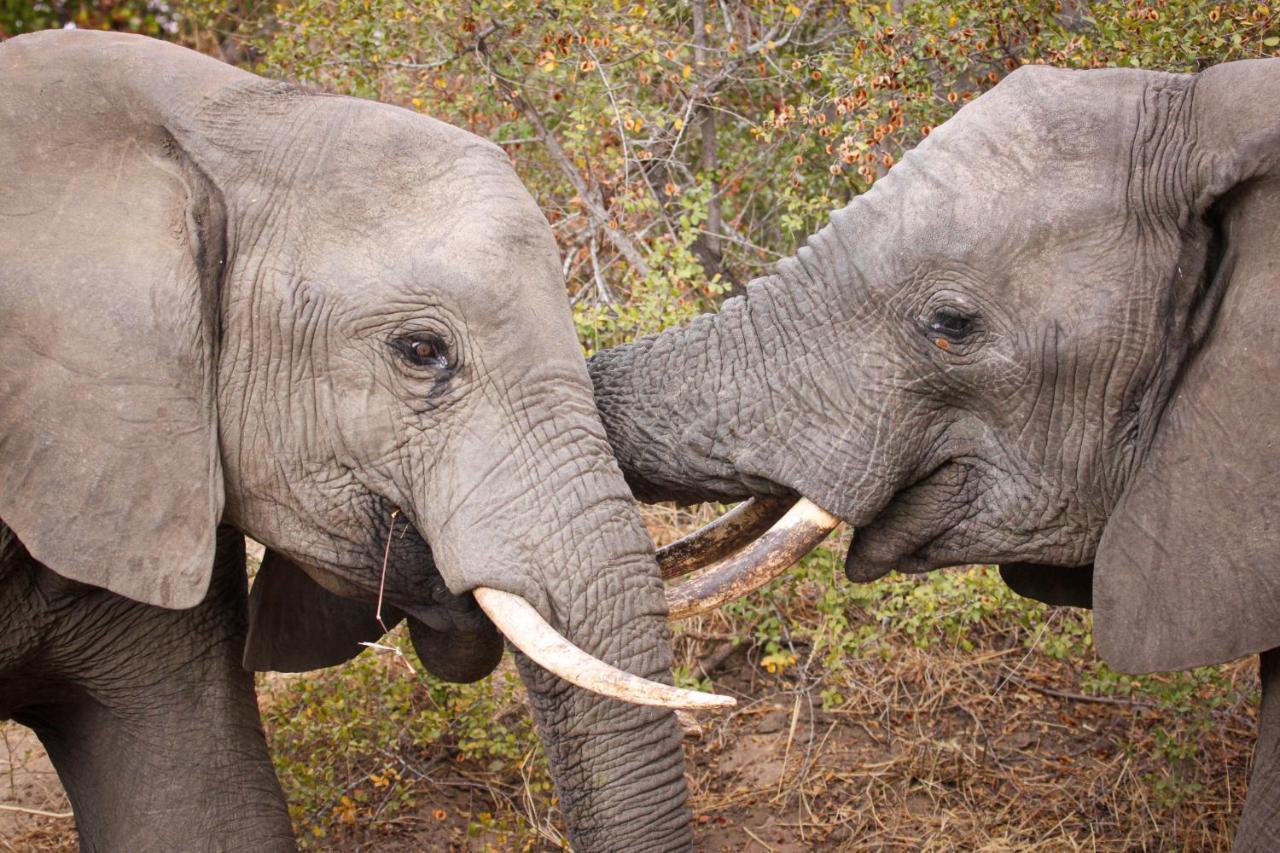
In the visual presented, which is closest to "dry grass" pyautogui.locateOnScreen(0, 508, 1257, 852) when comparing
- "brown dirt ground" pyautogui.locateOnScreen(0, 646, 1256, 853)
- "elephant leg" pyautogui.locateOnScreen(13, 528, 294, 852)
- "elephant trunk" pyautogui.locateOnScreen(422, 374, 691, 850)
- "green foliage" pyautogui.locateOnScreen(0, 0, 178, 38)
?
"brown dirt ground" pyautogui.locateOnScreen(0, 646, 1256, 853)

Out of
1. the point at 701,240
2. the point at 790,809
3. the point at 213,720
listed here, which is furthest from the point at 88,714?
the point at 701,240

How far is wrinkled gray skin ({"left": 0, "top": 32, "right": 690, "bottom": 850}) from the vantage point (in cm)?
367

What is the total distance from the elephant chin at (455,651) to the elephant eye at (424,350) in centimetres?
78

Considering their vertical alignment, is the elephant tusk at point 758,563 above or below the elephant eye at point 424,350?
below

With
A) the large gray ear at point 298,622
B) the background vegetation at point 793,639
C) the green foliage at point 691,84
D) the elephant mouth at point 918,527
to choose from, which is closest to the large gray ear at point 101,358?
the large gray ear at point 298,622

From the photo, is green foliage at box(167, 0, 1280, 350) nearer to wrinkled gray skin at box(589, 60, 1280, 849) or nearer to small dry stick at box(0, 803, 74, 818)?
wrinkled gray skin at box(589, 60, 1280, 849)

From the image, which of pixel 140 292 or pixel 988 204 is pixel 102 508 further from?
pixel 988 204

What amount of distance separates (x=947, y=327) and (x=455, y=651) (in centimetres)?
144

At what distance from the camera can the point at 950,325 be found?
13.4ft

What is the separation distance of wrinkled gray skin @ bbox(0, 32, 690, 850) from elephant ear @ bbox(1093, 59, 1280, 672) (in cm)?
110

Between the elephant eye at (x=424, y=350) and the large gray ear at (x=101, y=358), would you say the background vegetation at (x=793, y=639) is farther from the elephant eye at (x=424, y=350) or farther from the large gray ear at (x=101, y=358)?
the elephant eye at (x=424, y=350)

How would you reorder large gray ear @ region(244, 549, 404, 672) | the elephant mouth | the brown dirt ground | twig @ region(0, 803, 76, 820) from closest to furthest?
the elephant mouth → large gray ear @ region(244, 549, 404, 672) → twig @ region(0, 803, 76, 820) → the brown dirt ground

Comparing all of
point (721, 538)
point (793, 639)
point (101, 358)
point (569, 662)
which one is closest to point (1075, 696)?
point (793, 639)

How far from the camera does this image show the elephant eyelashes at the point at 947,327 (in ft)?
13.4
